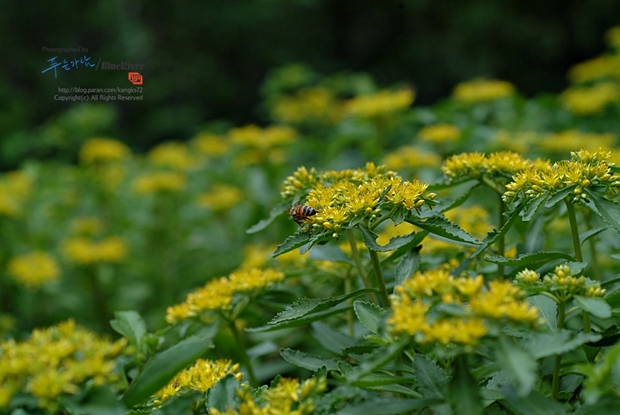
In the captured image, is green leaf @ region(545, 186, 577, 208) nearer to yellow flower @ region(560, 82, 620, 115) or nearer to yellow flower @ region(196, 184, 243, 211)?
yellow flower @ region(196, 184, 243, 211)

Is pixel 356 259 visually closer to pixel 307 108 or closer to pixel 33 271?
pixel 33 271

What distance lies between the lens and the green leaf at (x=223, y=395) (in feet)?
4.17

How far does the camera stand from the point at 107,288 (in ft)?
12.3

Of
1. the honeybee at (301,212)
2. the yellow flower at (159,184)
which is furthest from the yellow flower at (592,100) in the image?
the honeybee at (301,212)

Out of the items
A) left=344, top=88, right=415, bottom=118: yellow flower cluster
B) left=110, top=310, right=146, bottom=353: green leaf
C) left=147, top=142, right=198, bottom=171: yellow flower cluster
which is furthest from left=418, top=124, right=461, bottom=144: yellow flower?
left=110, top=310, right=146, bottom=353: green leaf

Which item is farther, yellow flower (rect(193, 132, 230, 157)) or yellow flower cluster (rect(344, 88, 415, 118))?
yellow flower (rect(193, 132, 230, 157))

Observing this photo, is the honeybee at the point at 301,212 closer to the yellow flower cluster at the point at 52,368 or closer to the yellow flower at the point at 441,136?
the yellow flower cluster at the point at 52,368

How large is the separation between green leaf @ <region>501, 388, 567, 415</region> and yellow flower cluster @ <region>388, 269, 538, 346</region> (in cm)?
13

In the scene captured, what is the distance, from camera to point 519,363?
992mm

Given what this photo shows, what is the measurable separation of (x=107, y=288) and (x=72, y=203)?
78cm

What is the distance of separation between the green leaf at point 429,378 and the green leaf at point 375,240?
27cm

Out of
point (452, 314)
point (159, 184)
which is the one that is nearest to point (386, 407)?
point (452, 314)

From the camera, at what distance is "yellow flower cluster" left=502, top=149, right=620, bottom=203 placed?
1433mm

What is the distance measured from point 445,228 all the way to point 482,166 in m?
0.34
